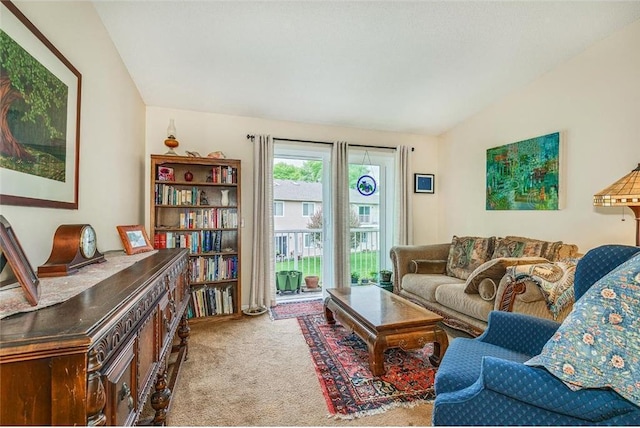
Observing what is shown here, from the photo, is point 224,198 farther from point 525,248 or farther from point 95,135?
point 525,248

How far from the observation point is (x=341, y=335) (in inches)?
104

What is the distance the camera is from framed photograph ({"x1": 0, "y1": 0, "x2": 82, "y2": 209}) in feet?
3.55

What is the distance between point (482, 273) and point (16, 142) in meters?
2.94

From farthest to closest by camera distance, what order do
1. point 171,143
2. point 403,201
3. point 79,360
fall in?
point 403,201 < point 171,143 < point 79,360

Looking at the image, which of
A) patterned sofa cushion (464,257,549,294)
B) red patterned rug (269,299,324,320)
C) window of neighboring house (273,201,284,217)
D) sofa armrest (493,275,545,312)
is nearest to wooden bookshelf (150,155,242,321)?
red patterned rug (269,299,324,320)

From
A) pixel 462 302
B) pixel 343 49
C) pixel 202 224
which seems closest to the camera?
pixel 343 49

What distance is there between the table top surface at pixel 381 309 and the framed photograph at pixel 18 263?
1716mm

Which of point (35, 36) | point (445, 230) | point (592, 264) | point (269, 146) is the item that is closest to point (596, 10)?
point (592, 264)

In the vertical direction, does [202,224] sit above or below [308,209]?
below

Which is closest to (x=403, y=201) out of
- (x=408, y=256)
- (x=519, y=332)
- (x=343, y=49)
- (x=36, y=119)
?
(x=408, y=256)

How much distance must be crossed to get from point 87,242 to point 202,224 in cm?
169

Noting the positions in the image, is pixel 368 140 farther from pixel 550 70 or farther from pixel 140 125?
pixel 140 125

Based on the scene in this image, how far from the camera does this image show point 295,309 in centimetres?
343

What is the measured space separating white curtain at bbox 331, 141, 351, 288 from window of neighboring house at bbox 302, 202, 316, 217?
36 centimetres
